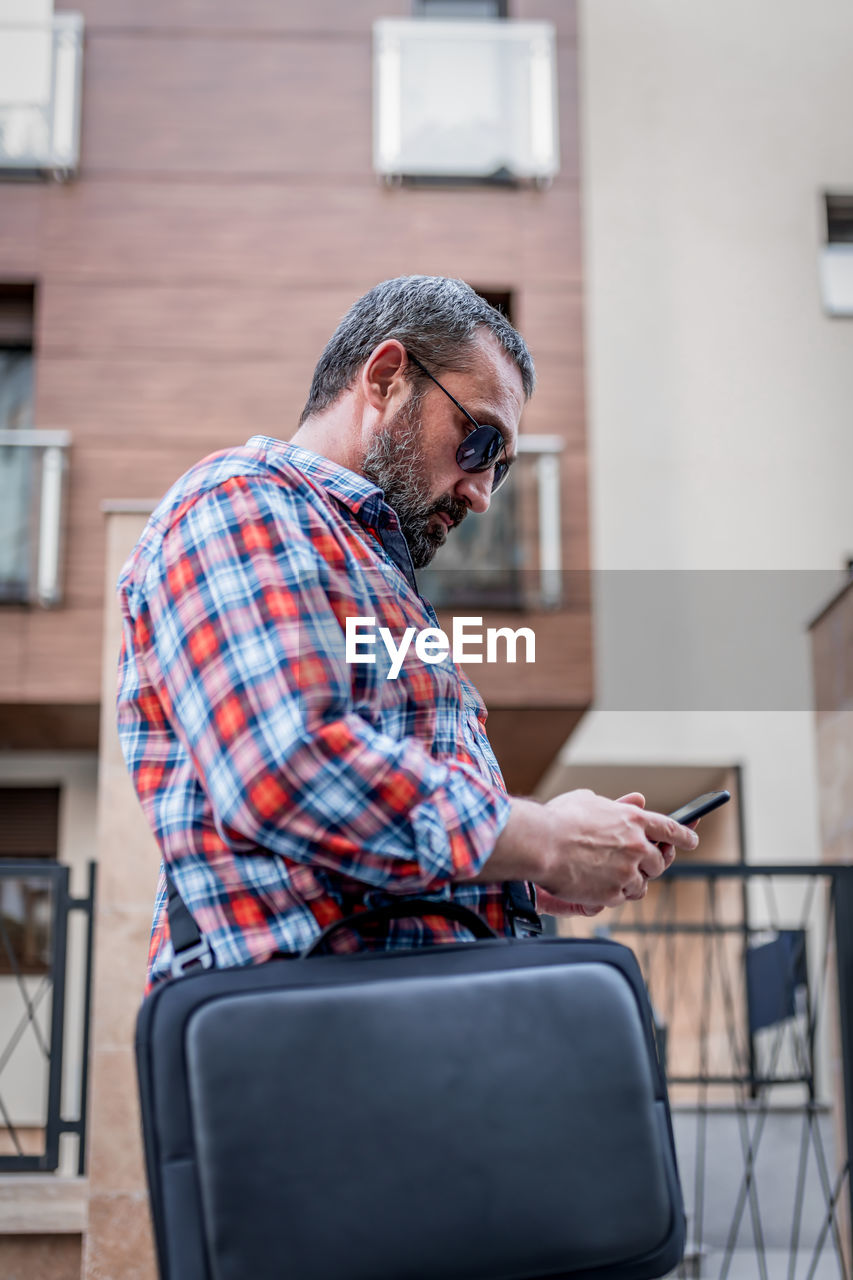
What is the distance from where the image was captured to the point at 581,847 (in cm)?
99

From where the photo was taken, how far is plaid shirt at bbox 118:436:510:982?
2.97 feet

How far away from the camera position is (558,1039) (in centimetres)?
92

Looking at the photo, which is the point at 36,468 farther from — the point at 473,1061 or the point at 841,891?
the point at 473,1061

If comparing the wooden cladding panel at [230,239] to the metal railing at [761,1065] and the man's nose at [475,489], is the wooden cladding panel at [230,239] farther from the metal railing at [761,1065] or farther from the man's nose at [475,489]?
the man's nose at [475,489]

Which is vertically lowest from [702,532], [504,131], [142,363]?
[702,532]

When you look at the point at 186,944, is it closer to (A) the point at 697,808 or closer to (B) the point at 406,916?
(B) the point at 406,916

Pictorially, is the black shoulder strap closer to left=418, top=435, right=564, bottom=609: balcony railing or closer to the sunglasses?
the sunglasses

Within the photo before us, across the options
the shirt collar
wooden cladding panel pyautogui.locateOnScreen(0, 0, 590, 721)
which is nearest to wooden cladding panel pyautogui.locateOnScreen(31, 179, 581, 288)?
wooden cladding panel pyautogui.locateOnScreen(0, 0, 590, 721)

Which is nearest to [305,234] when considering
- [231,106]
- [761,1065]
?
[231,106]

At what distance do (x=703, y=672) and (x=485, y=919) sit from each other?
21.2 ft

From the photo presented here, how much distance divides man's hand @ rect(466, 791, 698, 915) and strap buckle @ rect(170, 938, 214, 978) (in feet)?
0.70

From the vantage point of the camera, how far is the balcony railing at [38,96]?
6.60 m

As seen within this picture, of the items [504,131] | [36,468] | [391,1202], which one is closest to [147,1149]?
[391,1202]

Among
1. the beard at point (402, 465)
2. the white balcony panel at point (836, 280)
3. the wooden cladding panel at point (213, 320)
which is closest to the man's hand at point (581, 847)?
the beard at point (402, 465)
